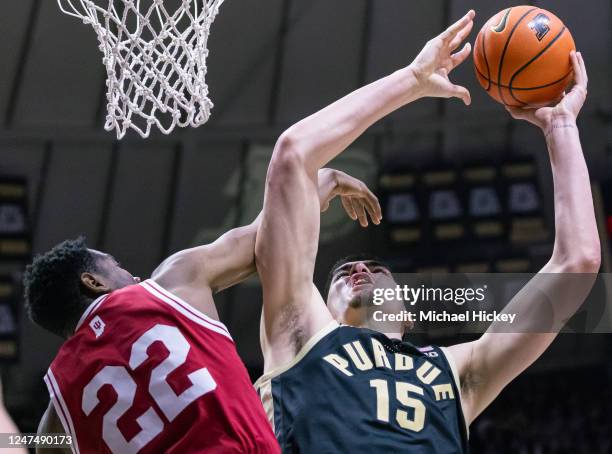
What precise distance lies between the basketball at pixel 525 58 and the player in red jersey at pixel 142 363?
42.9 inches

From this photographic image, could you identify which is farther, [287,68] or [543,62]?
[287,68]

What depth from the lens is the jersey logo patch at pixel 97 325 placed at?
7.45 ft

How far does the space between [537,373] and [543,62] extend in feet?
10.8

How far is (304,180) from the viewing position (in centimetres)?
250

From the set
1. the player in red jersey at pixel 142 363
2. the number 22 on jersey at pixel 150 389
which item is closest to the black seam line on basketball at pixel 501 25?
the player in red jersey at pixel 142 363

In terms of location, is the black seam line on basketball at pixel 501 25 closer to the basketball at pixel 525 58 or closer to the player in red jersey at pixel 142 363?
the basketball at pixel 525 58

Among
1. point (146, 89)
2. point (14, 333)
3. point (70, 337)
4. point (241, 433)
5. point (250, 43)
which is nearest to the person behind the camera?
point (241, 433)

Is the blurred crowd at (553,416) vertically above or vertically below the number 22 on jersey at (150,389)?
below

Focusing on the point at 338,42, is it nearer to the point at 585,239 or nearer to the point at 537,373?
the point at 537,373

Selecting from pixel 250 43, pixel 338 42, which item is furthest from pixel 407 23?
pixel 250 43

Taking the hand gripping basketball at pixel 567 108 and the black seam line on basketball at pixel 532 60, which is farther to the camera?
the black seam line on basketball at pixel 532 60

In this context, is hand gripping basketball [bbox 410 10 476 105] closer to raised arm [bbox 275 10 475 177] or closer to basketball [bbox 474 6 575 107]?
raised arm [bbox 275 10 475 177]

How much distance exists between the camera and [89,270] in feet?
7.98

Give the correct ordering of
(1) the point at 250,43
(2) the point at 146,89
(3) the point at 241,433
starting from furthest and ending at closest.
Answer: (1) the point at 250,43 → (2) the point at 146,89 → (3) the point at 241,433
